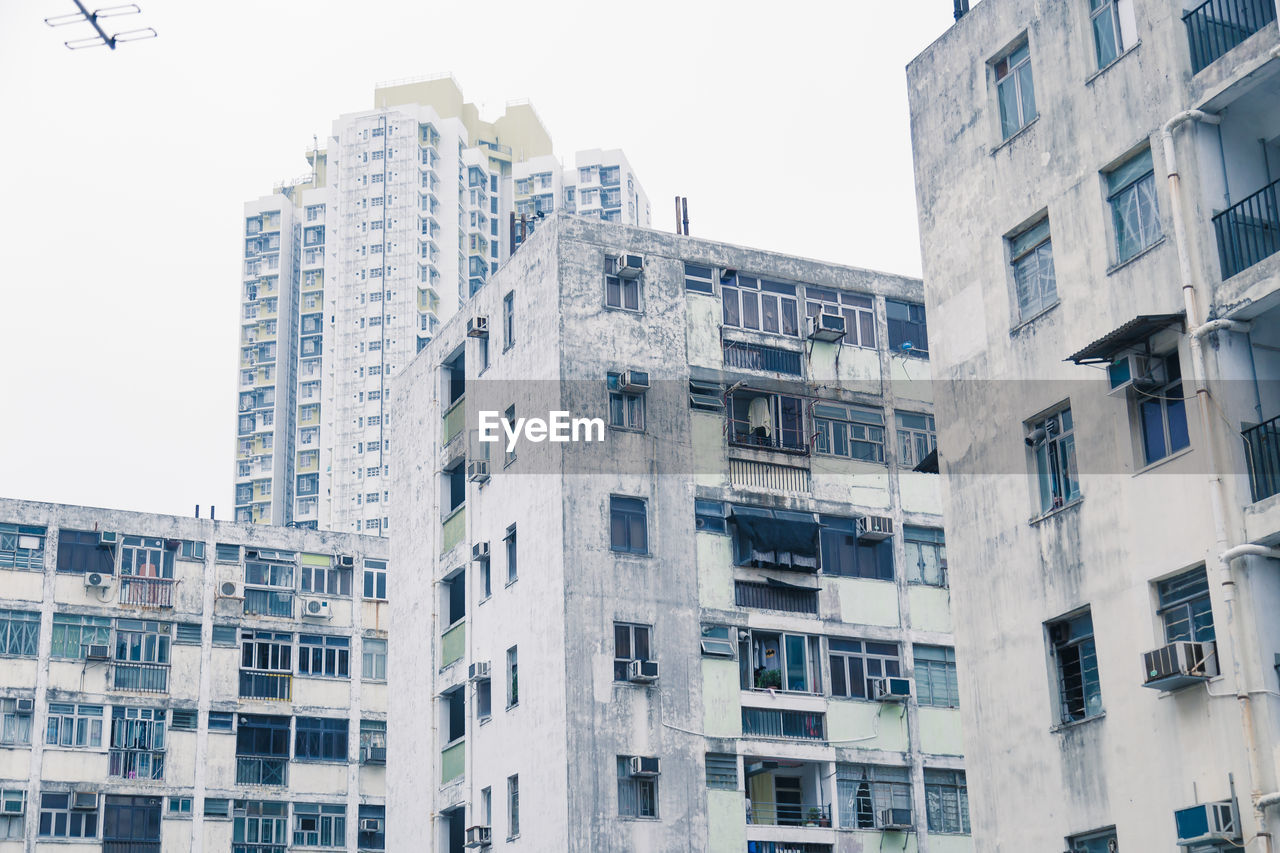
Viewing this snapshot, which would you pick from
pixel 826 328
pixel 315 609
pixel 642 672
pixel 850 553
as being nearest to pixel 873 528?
pixel 850 553

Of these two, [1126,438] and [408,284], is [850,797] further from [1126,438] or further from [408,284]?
[408,284]

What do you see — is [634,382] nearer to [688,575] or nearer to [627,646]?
[688,575]

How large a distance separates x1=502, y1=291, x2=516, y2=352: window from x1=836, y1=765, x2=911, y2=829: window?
10936mm

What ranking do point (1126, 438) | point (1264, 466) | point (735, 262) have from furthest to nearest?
point (735, 262) < point (1126, 438) < point (1264, 466)

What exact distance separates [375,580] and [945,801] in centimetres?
2307

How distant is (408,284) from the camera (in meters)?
99.4

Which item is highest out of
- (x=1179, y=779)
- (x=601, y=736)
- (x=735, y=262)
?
(x=735, y=262)

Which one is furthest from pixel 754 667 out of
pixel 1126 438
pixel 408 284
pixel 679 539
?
pixel 408 284

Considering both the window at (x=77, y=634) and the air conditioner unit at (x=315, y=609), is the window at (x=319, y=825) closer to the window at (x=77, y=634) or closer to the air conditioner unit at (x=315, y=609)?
the air conditioner unit at (x=315, y=609)

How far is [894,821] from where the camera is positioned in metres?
32.5

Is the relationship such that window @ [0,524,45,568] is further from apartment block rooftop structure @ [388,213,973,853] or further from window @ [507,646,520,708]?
window @ [507,646,520,708]

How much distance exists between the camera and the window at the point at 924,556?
115ft

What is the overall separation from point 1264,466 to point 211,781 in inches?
1425

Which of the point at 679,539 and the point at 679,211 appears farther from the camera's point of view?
the point at 679,211
